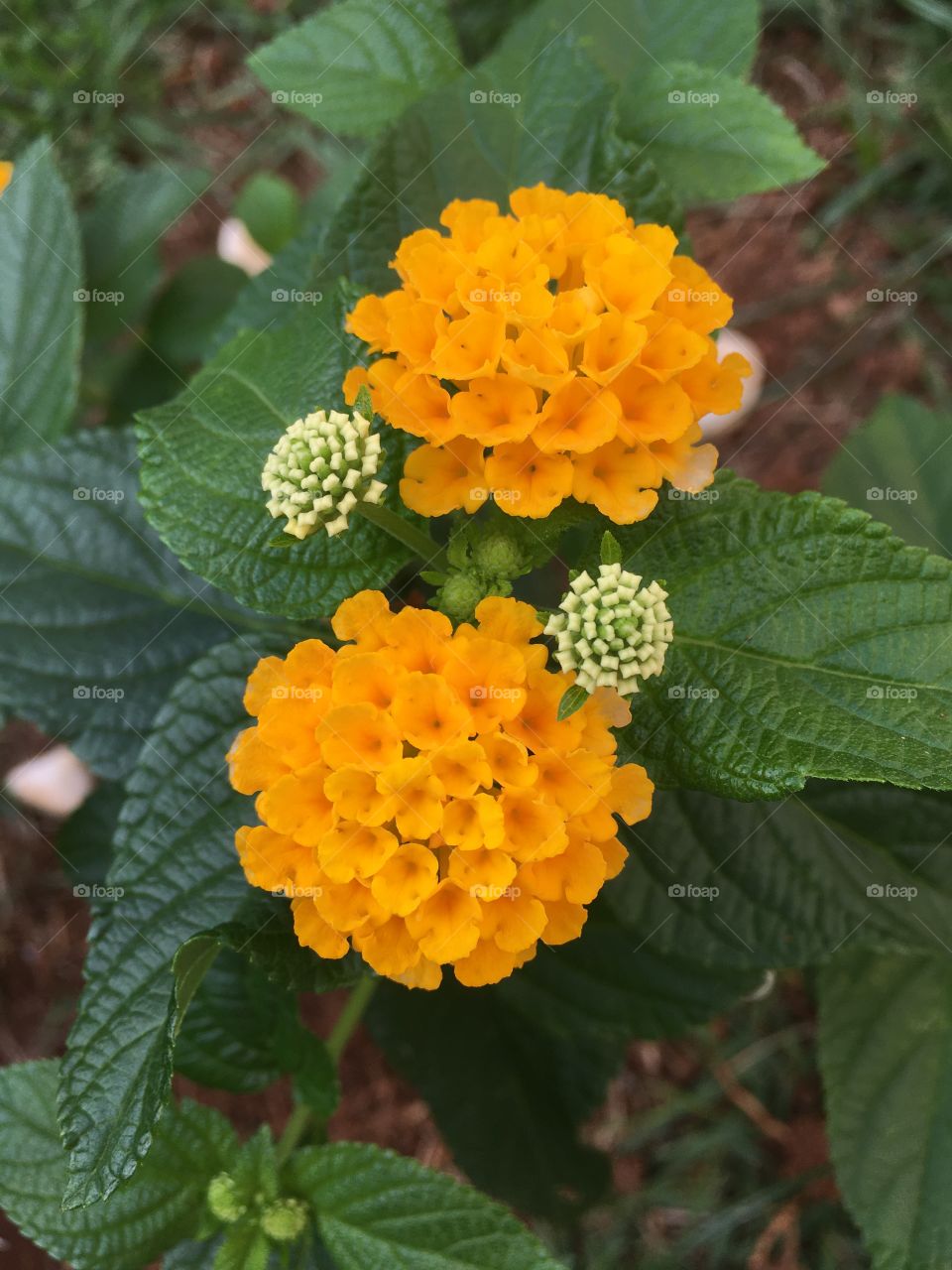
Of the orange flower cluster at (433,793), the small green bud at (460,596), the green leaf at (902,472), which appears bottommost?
the green leaf at (902,472)

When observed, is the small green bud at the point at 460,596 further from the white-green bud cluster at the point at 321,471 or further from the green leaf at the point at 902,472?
the green leaf at the point at 902,472

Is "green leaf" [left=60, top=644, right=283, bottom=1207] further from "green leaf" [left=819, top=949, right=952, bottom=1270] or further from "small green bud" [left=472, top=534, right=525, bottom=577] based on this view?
"green leaf" [left=819, top=949, right=952, bottom=1270]

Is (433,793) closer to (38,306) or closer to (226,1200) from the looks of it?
(226,1200)

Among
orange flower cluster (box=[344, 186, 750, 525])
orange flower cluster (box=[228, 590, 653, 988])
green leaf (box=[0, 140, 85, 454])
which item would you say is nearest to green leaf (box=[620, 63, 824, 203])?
orange flower cluster (box=[344, 186, 750, 525])

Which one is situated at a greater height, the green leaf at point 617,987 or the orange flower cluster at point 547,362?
the orange flower cluster at point 547,362

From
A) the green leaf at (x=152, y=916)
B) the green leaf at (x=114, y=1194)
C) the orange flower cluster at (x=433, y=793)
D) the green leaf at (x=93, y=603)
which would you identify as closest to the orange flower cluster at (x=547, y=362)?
the orange flower cluster at (x=433, y=793)

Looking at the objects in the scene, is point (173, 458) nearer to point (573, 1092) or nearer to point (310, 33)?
point (310, 33)

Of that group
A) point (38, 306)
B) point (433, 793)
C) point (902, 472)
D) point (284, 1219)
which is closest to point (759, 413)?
point (902, 472)

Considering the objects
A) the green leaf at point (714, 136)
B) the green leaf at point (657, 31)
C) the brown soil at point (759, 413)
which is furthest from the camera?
the brown soil at point (759, 413)

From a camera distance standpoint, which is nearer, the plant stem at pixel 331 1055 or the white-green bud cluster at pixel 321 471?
the white-green bud cluster at pixel 321 471
